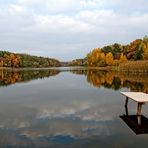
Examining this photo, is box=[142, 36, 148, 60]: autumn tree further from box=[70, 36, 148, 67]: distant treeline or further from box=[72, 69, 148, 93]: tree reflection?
box=[72, 69, 148, 93]: tree reflection

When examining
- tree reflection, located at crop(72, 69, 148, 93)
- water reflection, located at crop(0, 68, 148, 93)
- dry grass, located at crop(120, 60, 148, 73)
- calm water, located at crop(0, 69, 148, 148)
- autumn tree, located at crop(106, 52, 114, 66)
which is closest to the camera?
calm water, located at crop(0, 69, 148, 148)

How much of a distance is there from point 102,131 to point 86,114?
4215mm

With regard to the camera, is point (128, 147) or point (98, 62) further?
point (98, 62)

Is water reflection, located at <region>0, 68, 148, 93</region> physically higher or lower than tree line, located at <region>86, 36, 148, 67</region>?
lower

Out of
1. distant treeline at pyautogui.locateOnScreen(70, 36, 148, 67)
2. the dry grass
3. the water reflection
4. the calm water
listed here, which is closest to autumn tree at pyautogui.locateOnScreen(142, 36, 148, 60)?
distant treeline at pyautogui.locateOnScreen(70, 36, 148, 67)

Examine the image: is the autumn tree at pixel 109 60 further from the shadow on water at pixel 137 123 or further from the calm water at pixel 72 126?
the shadow on water at pixel 137 123

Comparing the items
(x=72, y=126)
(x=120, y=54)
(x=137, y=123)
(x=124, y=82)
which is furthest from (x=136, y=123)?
(x=120, y=54)

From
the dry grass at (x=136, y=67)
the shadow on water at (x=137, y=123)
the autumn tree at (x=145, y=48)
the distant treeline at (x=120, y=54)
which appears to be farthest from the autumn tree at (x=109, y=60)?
the shadow on water at (x=137, y=123)

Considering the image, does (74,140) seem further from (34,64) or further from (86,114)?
(34,64)

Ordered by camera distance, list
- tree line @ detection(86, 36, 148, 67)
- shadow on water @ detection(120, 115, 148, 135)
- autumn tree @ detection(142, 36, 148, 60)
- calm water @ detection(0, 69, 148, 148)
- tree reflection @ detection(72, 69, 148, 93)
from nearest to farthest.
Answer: calm water @ detection(0, 69, 148, 148) → shadow on water @ detection(120, 115, 148, 135) → tree reflection @ detection(72, 69, 148, 93) → autumn tree @ detection(142, 36, 148, 60) → tree line @ detection(86, 36, 148, 67)

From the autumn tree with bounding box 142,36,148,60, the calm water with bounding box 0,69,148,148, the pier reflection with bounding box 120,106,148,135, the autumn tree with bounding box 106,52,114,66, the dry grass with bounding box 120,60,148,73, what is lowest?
the calm water with bounding box 0,69,148,148

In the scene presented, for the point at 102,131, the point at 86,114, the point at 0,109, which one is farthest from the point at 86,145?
the point at 0,109

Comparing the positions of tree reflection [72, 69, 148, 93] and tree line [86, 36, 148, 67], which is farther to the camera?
tree line [86, 36, 148, 67]

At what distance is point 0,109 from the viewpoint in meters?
18.8
